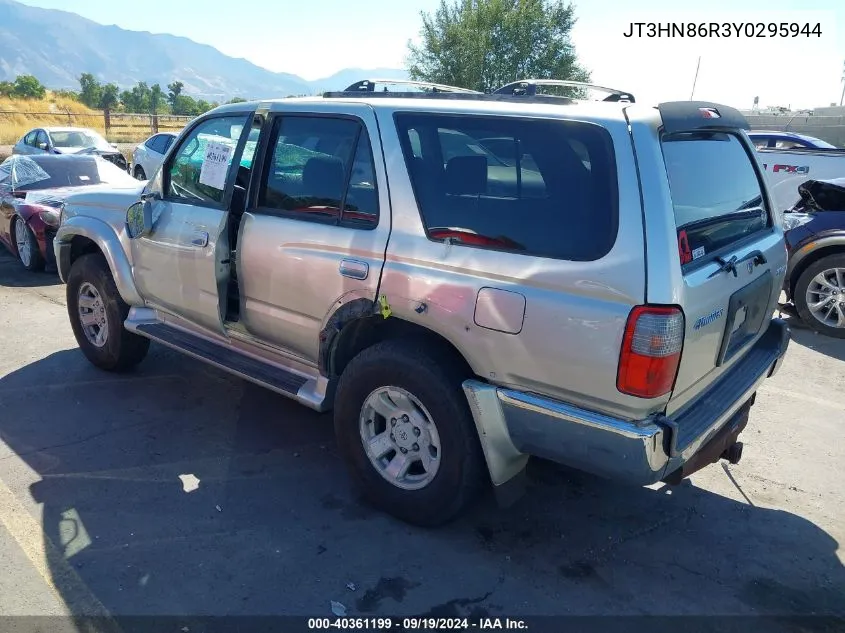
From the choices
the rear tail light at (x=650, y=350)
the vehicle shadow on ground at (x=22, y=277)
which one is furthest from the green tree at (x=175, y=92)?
the rear tail light at (x=650, y=350)

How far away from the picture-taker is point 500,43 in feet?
89.1

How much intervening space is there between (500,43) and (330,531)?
2726cm

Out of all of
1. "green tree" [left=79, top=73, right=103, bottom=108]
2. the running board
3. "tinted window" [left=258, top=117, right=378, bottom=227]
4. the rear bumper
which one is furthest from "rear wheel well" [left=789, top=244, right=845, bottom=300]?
"green tree" [left=79, top=73, right=103, bottom=108]

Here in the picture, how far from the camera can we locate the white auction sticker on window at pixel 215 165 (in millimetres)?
3875

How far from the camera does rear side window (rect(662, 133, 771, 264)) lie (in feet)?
8.58

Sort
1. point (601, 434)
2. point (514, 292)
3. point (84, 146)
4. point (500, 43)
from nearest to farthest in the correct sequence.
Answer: point (601, 434) < point (514, 292) < point (84, 146) < point (500, 43)

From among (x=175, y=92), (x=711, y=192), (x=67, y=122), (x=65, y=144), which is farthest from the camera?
(x=175, y=92)

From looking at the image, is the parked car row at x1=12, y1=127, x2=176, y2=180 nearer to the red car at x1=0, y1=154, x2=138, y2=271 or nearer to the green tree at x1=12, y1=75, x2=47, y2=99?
the red car at x1=0, y1=154, x2=138, y2=271

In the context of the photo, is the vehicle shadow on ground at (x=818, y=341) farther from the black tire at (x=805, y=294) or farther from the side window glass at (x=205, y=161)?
the side window glass at (x=205, y=161)

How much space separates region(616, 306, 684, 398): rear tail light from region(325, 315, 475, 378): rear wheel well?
35.6 inches

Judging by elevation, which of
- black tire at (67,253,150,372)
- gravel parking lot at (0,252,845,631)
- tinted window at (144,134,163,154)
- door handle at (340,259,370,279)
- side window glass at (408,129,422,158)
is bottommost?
gravel parking lot at (0,252,845,631)

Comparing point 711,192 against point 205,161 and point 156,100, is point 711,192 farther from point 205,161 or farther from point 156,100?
point 156,100

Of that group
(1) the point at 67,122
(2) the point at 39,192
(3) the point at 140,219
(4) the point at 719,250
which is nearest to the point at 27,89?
(1) the point at 67,122

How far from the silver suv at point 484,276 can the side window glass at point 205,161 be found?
0.06 ft
